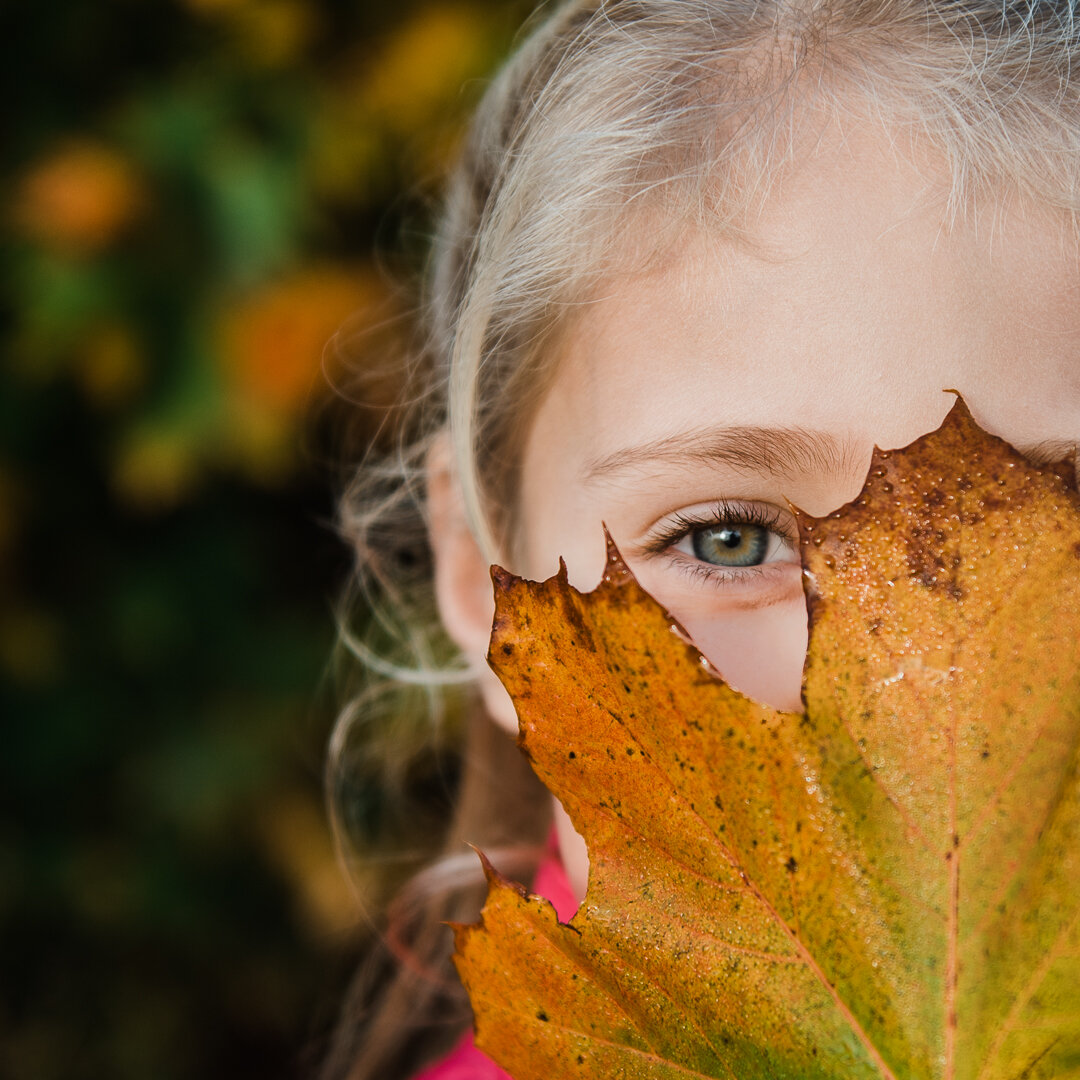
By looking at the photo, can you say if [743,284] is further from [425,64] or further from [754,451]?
[425,64]

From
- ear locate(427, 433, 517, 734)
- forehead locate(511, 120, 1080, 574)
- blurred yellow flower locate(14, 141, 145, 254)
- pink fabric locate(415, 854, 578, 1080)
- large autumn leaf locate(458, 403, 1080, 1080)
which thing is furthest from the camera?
blurred yellow flower locate(14, 141, 145, 254)

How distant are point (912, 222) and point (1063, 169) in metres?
0.17

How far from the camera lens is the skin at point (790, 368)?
698 millimetres

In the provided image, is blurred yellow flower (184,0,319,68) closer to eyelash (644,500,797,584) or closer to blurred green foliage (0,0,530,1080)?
blurred green foliage (0,0,530,1080)

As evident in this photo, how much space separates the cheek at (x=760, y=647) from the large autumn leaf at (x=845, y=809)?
314mm

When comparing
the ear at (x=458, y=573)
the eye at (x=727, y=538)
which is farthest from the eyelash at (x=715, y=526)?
the ear at (x=458, y=573)

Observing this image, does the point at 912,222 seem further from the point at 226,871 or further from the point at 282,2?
the point at 226,871

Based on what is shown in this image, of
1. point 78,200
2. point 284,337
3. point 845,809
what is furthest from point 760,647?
point 78,200

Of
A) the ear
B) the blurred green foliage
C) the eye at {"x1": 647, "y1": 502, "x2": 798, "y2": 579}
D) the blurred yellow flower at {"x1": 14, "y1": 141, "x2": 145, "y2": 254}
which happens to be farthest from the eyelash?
the blurred yellow flower at {"x1": 14, "y1": 141, "x2": 145, "y2": 254}

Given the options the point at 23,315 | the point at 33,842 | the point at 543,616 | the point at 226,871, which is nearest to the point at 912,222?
the point at 543,616

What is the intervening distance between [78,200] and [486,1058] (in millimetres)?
1088

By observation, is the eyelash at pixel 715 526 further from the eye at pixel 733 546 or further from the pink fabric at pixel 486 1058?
the pink fabric at pixel 486 1058

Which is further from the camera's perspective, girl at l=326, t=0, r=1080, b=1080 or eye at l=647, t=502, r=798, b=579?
eye at l=647, t=502, r=798, b=579

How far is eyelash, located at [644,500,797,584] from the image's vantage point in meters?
0.82
